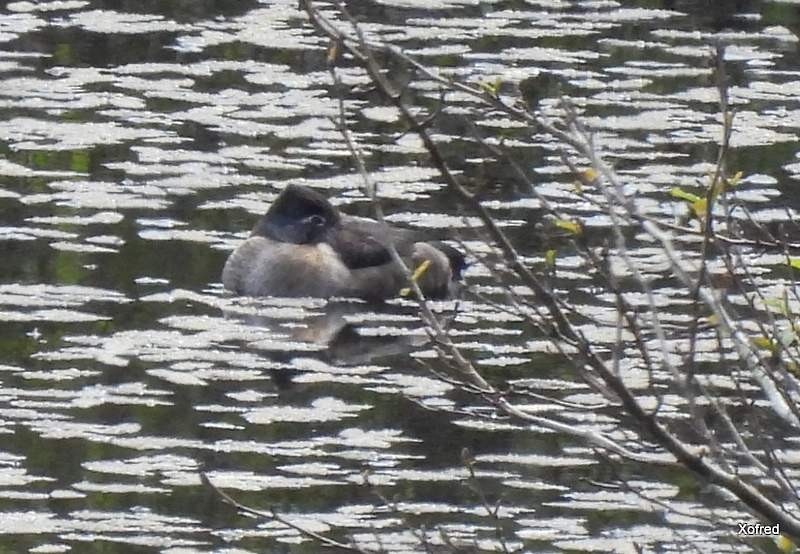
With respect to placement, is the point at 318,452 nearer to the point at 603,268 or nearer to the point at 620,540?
the point at 620,540

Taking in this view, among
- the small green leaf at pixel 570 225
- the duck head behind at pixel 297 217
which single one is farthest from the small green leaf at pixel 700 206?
the duck head behind at pixel 297 217

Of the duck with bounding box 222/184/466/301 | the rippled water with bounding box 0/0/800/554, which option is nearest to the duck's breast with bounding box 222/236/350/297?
the duck with bounding box 222/184/466/301

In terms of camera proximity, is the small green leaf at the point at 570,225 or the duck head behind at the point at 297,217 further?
the duck head behind at the point at 297,217

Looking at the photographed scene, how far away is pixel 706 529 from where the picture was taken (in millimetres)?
8234

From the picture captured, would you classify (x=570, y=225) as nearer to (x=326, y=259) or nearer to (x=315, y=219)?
(x=326, y=259)

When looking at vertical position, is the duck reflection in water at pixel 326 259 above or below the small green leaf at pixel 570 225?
below

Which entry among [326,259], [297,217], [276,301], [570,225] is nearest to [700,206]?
[570,225]

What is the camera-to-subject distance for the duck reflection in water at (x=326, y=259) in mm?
11547

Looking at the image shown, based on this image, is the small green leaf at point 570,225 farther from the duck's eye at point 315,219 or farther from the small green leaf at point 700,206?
the duck's eye at point 315,219

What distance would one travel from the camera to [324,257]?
11891 mm

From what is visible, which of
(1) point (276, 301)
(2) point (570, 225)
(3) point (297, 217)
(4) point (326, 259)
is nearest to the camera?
(2) point (570, 225)

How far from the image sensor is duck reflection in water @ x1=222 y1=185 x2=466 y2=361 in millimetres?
11547

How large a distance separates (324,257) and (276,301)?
407mm

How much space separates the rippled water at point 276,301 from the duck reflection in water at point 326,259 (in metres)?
0.14
